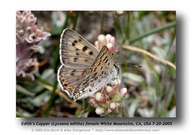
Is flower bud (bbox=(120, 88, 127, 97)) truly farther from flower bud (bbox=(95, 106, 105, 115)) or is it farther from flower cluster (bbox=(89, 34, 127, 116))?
flower bud (bbox=(95, 106, 105, 115))

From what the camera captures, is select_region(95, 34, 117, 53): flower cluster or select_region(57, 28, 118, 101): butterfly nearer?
select_region(57, 28, 118, 101): butterfly

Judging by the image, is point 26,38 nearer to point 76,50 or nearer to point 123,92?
point 76,50

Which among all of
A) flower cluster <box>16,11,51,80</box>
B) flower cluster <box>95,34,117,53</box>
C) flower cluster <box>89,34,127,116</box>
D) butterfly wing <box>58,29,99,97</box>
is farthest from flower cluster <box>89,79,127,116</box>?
flower cluster <box>16,11,51,80</box>

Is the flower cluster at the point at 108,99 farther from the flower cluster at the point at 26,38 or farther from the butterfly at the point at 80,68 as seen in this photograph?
the flower cluster at the point at 26,38
